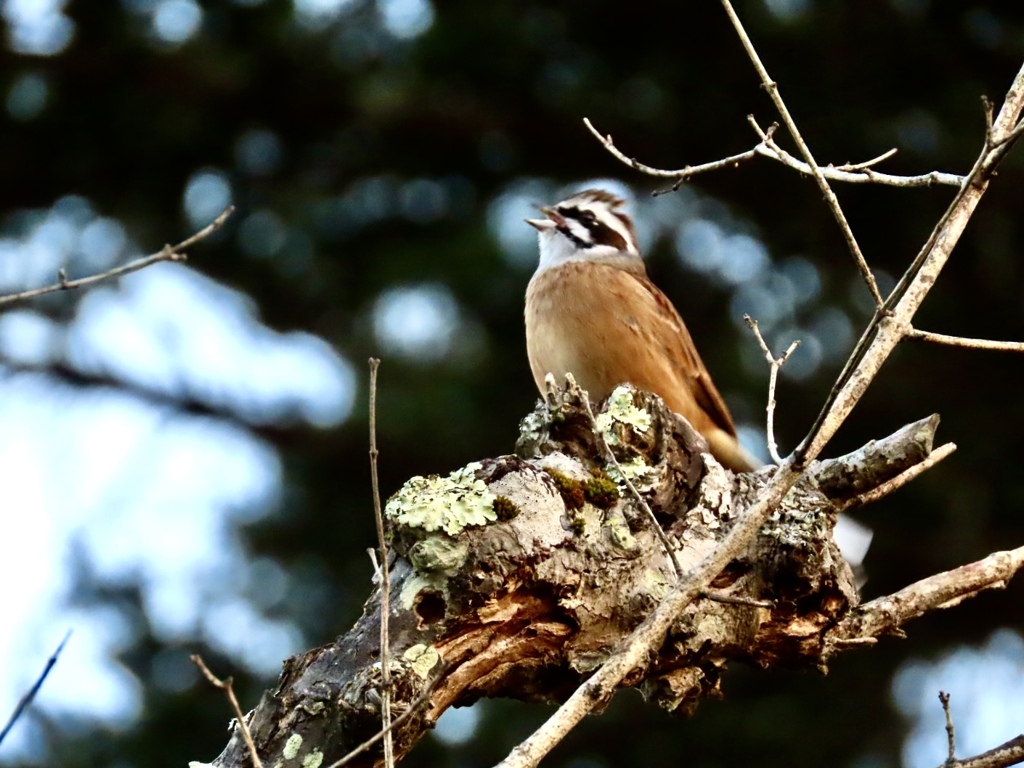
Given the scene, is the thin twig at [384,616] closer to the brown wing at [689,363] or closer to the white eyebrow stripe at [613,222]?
the brown wing at [689,363]

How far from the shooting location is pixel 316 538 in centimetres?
1104

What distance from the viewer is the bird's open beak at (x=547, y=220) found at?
7691mm

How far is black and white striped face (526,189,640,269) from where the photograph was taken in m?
7.75

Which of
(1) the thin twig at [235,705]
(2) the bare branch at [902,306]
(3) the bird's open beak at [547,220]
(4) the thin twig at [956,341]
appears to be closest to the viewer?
(1) the thin twig at [235,705]

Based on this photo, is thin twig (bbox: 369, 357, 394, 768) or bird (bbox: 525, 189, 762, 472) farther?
bird (bbox: 525, 189, 762, 472)

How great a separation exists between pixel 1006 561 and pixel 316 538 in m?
7.10

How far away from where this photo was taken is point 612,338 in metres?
7.08

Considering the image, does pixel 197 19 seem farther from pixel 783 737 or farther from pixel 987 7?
pixel 783 737

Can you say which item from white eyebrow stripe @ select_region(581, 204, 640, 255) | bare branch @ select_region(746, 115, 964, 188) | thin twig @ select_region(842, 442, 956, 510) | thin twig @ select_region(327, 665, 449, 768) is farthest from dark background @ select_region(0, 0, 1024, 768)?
thin twig @ select_region(327, 665, 449, 768)

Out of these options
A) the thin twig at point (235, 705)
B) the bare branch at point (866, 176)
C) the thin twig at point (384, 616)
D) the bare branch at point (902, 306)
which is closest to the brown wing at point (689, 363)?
the bare branch at point (866, 176)

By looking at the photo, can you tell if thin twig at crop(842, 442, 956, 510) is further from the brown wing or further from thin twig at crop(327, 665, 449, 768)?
the brown wing

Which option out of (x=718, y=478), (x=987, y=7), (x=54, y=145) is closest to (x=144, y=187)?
(x=54, y=145)

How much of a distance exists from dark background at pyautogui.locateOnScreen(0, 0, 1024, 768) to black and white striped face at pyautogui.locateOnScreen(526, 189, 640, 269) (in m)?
1.37

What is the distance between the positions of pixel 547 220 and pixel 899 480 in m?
3.50
